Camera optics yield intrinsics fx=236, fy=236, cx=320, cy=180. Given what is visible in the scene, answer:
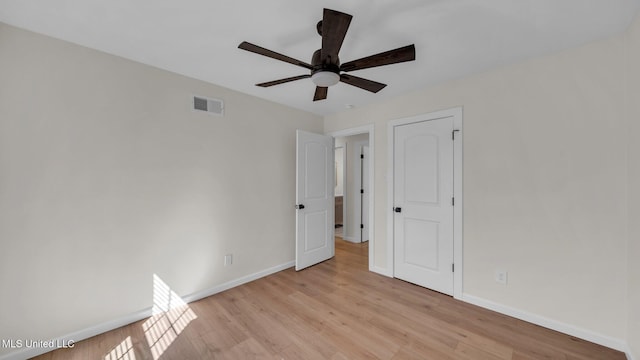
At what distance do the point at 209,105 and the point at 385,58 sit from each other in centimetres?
204

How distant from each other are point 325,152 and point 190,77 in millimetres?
2002

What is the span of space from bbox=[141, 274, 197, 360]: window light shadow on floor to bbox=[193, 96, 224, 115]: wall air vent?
5.85 feet

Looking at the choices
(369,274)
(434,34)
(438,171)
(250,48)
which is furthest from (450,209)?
(250,48)

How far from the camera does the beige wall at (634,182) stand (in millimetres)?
1567

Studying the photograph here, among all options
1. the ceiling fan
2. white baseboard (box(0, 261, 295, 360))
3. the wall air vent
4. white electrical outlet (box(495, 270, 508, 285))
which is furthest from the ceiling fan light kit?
white baseboard (box(0, 261, 295, 360))

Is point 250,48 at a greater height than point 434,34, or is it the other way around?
point 434,34

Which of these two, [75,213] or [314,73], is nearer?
[314,73]

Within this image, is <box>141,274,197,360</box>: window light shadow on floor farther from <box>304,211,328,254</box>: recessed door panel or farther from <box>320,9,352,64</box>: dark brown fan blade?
<box>320,9,352,64</box>: dark brown fan blade

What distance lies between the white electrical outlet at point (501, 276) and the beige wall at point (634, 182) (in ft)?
2.39

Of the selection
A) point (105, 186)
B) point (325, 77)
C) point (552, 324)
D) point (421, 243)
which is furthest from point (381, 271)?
point (105, 186)

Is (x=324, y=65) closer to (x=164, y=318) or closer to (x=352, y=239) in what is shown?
(x=164, y=318)

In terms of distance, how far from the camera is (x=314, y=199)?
355cm

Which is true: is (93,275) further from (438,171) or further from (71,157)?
(438,171)

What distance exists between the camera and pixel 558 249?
79.5 inches
